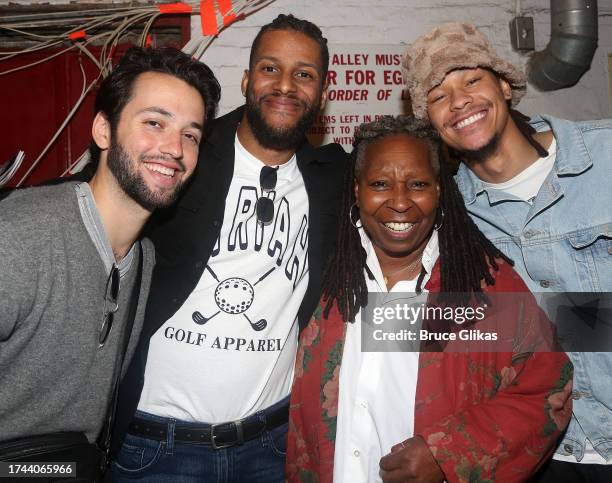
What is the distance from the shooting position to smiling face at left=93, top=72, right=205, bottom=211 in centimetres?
153

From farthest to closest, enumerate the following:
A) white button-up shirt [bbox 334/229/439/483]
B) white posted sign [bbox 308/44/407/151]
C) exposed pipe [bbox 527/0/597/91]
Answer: white posted sign [bbox 308/44/407/151]
exposed pipe [bbox 527/0/597/91]
white button-up shirt [bbox 334/229/439/483]

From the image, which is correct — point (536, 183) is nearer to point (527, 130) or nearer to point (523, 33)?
point (527, 130)

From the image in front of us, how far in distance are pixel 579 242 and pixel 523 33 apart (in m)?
2.08

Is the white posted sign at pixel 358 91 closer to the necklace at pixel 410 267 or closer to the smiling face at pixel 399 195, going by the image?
the smiling face at pixel 399 195

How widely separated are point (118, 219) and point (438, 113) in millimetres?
1345

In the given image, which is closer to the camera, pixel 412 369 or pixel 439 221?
pixel 412 369

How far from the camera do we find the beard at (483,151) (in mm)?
1803

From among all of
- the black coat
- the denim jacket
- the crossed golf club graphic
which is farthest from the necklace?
the crossed golf club graphic

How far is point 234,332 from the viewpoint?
5.55 feet

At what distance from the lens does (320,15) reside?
3010 millimetres

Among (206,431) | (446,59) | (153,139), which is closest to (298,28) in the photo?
(446,59)

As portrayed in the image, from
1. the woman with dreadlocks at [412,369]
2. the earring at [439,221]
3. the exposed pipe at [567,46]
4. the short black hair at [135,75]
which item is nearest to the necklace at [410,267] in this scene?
the woman with dreadlocks at [412,369]

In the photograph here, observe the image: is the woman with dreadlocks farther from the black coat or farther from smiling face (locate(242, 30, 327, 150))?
smiling face (locate(242, 30, 327, 150))

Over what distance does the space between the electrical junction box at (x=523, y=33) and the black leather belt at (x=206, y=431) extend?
119 inches
